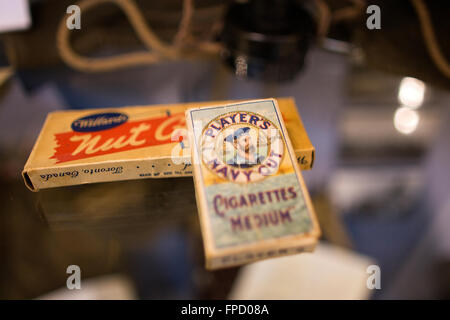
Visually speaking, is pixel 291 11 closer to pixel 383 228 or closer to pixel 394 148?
pixel 394 148

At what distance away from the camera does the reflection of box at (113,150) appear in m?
0.58

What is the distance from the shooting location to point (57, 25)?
2.90ft

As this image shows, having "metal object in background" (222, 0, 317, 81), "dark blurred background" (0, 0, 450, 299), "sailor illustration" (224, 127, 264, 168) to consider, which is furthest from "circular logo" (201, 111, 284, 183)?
"metal object in background" (222, 0, 317, 81)

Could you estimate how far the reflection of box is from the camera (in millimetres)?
578

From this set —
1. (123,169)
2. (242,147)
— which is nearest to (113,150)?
(123,169)

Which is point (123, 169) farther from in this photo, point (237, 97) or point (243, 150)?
point (237, 97)

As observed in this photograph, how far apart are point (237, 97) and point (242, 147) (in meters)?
0.30

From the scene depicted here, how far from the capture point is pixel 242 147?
544mm

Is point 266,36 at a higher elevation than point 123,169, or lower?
higher

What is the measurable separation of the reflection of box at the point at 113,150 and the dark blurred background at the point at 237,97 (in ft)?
0.17

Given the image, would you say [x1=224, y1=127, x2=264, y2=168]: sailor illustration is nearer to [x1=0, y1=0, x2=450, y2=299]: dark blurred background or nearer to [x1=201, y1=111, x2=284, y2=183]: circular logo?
[x1=201, y1=111, x2=284, y2=183]: circular logo

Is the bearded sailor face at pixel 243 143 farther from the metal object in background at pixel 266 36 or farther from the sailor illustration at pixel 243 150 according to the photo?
the metal object in background at pixel 266 36
